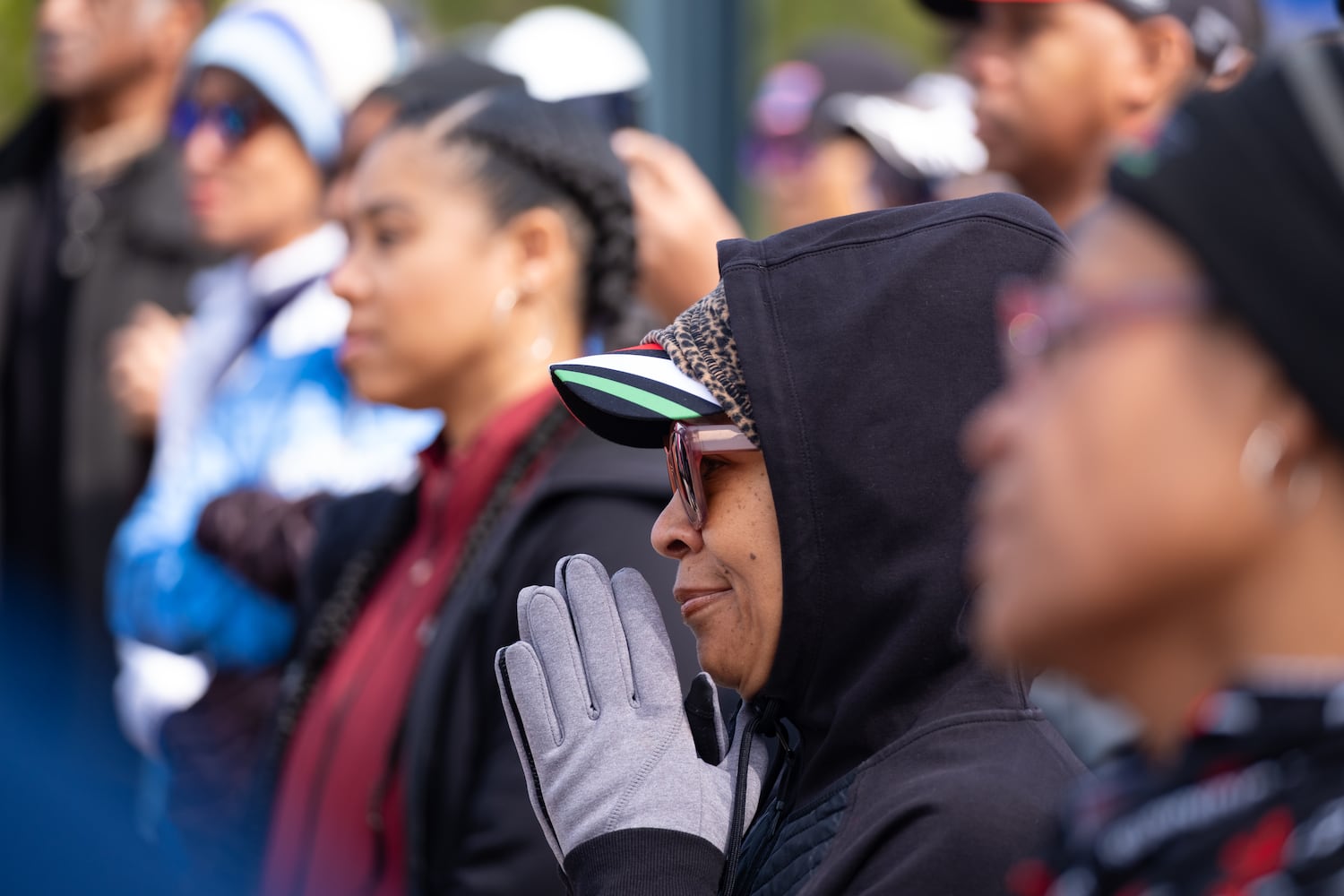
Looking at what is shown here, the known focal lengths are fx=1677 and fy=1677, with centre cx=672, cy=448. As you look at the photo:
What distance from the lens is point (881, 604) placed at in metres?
1.77

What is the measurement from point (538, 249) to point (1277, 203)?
85.5 inches

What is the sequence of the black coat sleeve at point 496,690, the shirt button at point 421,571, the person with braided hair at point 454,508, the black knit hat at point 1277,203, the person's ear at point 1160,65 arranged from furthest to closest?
1. the person's ear at point 1160,65
2. the shirt button at point 421,571
3. the person with braided hair at point 454,508
4. the black coat sleeve at point 496,690
5. the black knit hat at point 1277,203

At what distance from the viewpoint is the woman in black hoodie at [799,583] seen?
5.80ft

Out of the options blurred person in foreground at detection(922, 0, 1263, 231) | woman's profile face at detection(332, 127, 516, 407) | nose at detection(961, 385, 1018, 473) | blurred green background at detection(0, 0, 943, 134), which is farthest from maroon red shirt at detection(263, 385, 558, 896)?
blurred green background at detection(0, 0, 943, 134)

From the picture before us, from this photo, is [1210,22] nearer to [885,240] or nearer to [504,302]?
[504,302]

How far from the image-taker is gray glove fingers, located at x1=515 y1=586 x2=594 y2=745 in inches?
75.9

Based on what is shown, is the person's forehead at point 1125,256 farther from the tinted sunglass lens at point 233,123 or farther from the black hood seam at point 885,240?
the tinted sunglass lens at point 233,123

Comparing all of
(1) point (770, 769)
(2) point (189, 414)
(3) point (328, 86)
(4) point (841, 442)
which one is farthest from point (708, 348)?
(3) point (328, 86)

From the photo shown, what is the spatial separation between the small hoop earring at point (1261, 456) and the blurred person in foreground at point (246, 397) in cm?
263

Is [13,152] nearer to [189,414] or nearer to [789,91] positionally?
[189,414]

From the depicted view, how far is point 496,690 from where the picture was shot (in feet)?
8.48

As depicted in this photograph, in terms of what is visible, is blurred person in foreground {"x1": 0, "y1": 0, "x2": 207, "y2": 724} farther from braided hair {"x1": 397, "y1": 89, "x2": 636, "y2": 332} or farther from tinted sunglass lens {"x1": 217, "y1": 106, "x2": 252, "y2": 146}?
braided hair {"x1": 397, "y1": 89, "x2": 636, "y2": 332}

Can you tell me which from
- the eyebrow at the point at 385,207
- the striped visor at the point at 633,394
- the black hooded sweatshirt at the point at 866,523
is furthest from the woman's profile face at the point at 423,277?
the black hooded sweatshirt at the point at 866,523

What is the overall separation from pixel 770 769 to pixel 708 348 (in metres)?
0.52
